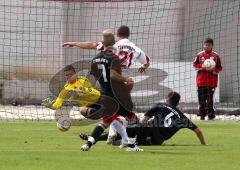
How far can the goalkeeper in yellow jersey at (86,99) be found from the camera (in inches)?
524

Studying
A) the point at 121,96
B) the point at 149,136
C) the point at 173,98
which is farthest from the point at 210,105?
the point at 121,96

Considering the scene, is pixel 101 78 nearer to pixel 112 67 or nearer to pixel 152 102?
pixel 112 67

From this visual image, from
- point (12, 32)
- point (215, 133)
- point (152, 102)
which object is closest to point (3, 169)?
point (215, 133)

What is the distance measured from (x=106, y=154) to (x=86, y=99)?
422 centimetres

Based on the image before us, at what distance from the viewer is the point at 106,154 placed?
12453 millimetres

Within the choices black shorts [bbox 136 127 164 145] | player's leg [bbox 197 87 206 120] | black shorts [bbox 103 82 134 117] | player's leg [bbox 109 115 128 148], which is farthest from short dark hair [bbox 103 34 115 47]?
player's leg [bbox 197 87 206 120]

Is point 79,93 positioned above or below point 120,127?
above

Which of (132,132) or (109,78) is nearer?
(109,78)

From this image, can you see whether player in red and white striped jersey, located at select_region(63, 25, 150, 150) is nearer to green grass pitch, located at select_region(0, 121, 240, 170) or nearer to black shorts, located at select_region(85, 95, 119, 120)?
black shorts, located at select_region(85, 95, 119, 120)

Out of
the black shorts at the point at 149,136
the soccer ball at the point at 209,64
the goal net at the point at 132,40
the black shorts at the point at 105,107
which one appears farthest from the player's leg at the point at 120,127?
the goal net at the point at 132,40

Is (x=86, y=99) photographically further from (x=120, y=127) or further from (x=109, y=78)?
(x=109, y=78)

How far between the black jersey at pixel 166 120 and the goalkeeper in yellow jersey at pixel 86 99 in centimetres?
94

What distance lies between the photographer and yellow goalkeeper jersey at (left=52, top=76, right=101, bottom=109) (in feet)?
54.1

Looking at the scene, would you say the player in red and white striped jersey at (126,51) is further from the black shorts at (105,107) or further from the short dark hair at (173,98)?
the black shorts at (105,107)
